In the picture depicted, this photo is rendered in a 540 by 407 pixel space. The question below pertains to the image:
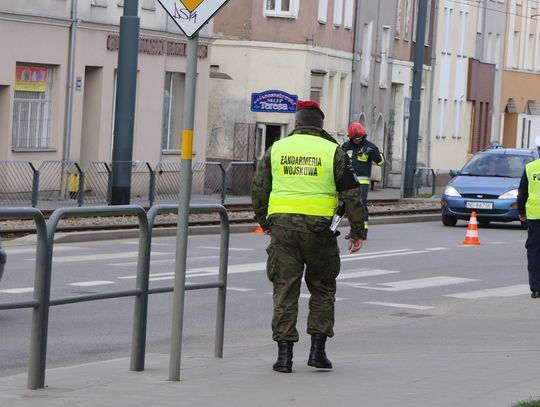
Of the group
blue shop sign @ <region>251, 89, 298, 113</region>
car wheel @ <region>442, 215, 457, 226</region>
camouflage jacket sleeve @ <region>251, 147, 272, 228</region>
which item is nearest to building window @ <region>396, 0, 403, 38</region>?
blue shop sign @ <region>251, 89, 298, 113</region>

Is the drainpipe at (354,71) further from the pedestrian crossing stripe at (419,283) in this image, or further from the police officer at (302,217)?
the police officer at (302,217)

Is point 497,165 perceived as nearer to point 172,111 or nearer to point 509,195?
point 509,195

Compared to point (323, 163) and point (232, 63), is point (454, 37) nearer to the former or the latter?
point (232, 63)

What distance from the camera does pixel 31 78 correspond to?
35656mm

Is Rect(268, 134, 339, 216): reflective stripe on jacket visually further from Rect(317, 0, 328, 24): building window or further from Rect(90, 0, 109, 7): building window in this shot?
Rect(317, 0, 328, 24): building window

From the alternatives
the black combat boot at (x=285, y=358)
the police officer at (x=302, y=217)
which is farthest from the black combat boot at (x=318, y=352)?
the black combat boot at (x=285, y=358)

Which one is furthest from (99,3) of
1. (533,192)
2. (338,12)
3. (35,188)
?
(533,192)

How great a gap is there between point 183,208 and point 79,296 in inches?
32.6

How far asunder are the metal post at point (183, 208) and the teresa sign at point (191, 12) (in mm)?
82

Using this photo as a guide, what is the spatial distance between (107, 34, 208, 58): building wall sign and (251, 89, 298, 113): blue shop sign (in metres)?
2.72

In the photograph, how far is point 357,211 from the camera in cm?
1045

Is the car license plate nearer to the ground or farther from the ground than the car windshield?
nearer to the ground

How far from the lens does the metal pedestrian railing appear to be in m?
9.24

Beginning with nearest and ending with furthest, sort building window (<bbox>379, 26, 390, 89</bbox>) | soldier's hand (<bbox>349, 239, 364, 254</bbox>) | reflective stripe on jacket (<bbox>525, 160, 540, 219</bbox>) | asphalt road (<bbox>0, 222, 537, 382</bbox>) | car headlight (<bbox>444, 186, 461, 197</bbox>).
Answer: soldier's hand (<bbox>349, 239, 364, 254</bbox>) → asphalt road (<bbox>0, 222, 537, 382</bbox>) → reflective stripe on jacket (<bbox>525, 160, 540, 219</bbox>) → car headlight (<bbox>444, 186, 461, 197</bbox>) → building window (<bbox>379, 26, 390, 89</bbox>)
